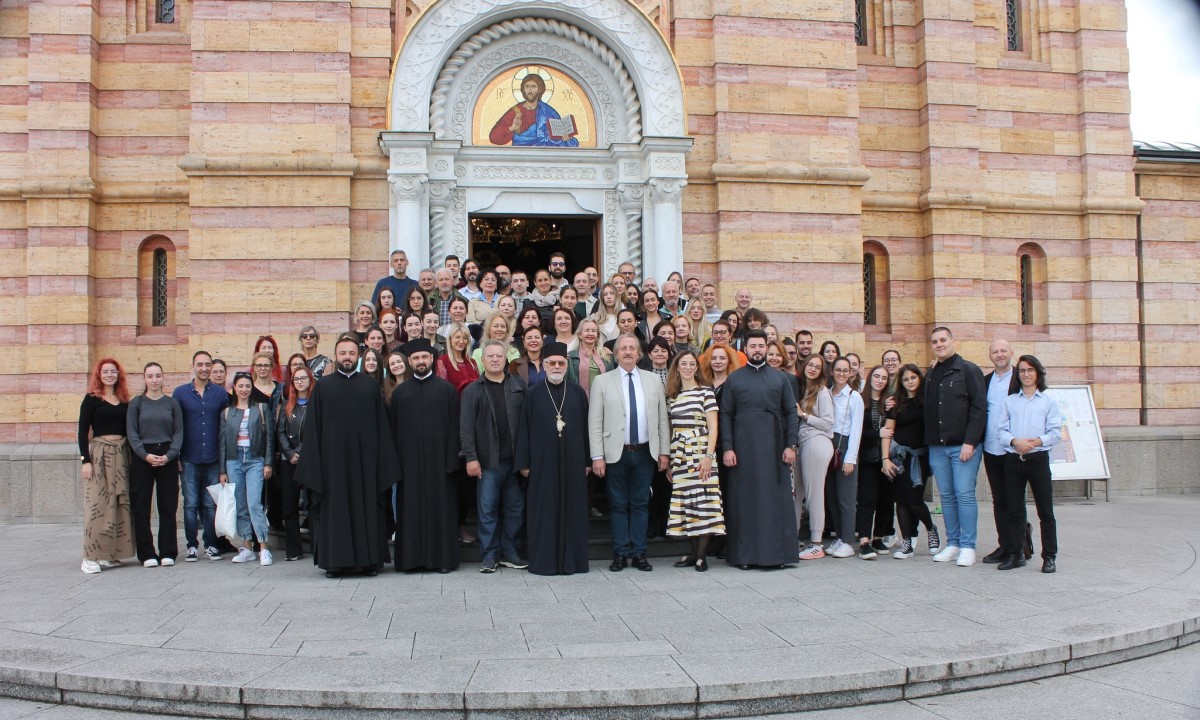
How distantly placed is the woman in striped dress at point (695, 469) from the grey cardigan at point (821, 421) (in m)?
1.21

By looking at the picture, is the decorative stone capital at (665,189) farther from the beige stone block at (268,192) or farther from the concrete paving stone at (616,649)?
the concrete paving stone at (616,649)

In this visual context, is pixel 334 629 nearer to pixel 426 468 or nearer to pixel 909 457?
pixel 426 468

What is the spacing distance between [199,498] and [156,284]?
18.4ft

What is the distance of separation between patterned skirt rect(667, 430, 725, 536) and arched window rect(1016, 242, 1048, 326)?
9.16 meters

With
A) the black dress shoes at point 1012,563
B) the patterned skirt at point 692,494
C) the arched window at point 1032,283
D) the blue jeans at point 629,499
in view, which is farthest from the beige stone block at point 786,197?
the black dress shoes at point 1012,563

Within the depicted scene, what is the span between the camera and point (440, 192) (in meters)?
13.1

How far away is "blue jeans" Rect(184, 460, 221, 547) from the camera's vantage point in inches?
378

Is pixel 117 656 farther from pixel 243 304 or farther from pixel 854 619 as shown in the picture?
pixel 243 304

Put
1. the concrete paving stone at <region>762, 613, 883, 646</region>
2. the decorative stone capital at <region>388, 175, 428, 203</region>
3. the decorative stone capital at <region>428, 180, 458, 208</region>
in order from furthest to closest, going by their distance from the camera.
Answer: the decorative stone capital at <region>428, 180, 458, 208</region>, the decorative stone capital at <region>388, 175, 428, 203</region>, the concrete paving stone at <region>762, 613, 883, 646</region>

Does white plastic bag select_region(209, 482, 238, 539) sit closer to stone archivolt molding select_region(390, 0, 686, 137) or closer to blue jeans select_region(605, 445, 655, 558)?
blue jeans select_region(605, 445, 655, 558)

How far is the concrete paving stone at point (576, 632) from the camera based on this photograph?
6133 millimetres

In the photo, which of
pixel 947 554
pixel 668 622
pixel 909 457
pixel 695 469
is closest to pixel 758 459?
pixel 695 469

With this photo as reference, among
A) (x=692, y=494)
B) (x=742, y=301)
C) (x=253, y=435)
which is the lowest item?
(x=692, y=494)

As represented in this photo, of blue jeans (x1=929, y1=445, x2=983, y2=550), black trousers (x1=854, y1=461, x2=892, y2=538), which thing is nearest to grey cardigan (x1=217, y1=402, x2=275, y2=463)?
black trousers (x1=854, y1=461, x2=892, y2=538)
